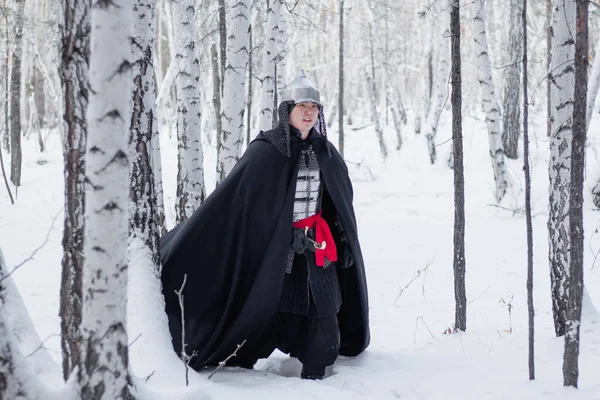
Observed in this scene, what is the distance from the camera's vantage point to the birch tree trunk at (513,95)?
1276cm

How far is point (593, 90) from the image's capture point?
875cm

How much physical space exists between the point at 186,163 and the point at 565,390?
4.68 metres

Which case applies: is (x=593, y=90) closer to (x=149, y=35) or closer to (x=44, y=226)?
(x=149, y=35)

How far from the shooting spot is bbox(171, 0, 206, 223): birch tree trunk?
22.1 ft

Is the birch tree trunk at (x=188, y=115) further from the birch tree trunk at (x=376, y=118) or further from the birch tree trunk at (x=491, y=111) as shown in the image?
the birch tree trunk at (x=376, y=118)

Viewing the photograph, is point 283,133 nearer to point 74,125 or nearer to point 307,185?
point 307,185

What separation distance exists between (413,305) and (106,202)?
4.99 meters

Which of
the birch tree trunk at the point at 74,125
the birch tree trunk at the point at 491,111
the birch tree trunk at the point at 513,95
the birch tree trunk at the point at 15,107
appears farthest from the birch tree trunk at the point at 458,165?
the birch tree trunk at the point at 15,107

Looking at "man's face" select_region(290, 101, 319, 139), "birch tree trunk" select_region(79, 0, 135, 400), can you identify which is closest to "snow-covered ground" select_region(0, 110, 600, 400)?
"birch tree trunk" select_region(79, 0, 135, 400)

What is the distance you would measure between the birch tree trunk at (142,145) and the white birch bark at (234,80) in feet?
10.6

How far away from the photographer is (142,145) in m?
3.44

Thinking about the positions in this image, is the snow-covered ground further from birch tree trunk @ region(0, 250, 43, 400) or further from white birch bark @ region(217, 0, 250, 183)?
white birch bark @ region(217, 0, 250, 183)

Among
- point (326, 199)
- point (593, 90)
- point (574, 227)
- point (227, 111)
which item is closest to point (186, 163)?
point (227, 111)

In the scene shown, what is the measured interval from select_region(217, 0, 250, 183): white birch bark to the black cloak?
2.87 meters
